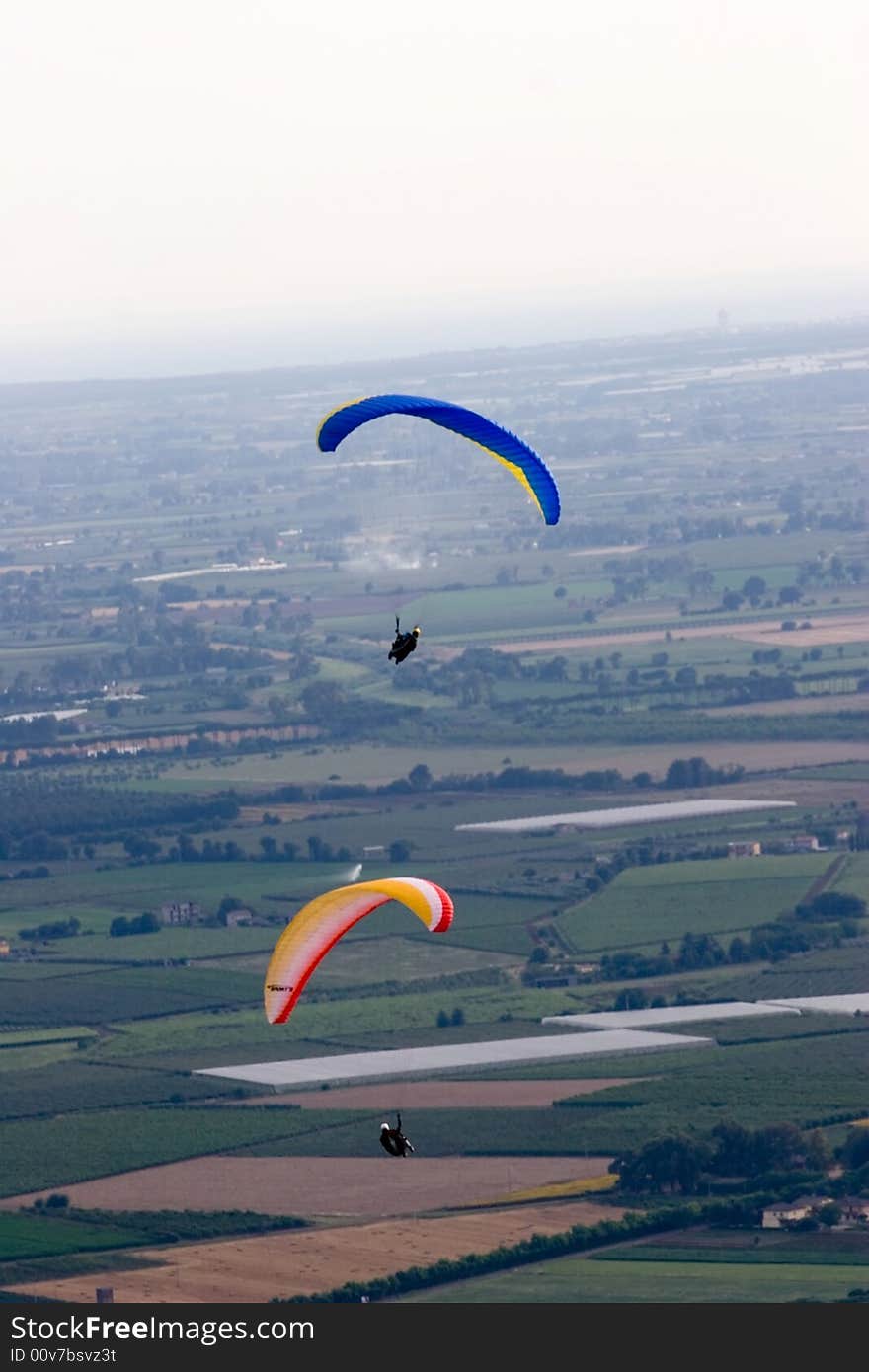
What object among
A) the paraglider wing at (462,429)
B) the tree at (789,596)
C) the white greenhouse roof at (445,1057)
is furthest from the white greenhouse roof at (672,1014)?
the tree at (789,596)

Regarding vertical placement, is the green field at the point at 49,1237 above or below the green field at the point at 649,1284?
below

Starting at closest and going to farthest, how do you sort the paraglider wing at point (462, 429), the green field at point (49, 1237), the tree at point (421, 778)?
1. the paraglider wing at point (462, 429)
2. the green field at point (49, 1237)
3. the tree at point (421, 778)

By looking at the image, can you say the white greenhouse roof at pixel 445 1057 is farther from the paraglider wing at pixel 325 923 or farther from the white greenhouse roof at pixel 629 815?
the paraglider wing at pixel 325 923

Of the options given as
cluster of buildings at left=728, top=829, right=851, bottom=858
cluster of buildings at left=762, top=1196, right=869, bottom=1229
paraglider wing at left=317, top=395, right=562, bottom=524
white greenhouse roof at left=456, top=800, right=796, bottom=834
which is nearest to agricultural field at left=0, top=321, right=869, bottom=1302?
cluster of buildings at left=728, top=829, right=851, bottom=858

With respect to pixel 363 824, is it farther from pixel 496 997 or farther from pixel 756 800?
pixel 496 997

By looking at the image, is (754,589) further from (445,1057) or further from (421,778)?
(445,1057)

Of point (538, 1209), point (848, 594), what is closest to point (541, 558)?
point (848, 594)
